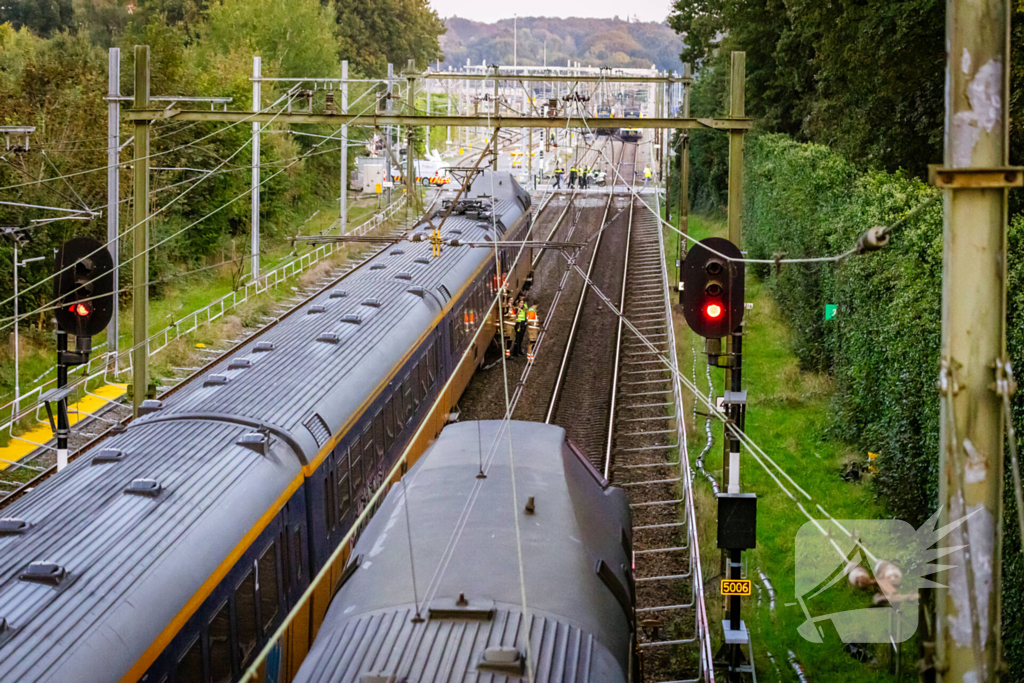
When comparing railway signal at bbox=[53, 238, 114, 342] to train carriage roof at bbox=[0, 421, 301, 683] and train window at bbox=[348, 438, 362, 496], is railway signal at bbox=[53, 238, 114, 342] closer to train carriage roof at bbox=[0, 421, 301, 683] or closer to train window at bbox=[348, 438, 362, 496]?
train carriage roof at bbox=[0, 421, 301, 683]

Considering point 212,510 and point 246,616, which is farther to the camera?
point 246,616

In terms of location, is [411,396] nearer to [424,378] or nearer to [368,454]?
[424,378]

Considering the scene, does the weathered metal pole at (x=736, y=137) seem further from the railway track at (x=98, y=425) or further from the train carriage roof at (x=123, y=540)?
the railway track at (x=98, y=425)

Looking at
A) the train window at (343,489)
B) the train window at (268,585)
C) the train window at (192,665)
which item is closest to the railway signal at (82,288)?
the train window at (343,489)

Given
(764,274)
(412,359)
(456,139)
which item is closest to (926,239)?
(412,359)

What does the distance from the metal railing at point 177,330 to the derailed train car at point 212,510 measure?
3220mm

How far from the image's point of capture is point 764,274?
1329 inches

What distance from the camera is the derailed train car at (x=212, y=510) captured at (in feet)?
22.5

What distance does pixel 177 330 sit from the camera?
83.7ft

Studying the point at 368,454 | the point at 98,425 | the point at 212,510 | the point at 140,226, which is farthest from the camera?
the point at 98,425

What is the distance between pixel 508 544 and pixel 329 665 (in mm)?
1934

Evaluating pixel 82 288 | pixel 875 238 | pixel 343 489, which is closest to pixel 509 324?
pixel 82 288

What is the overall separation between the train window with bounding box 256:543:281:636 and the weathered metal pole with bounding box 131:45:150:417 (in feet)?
18.0

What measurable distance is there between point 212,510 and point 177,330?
58.7 feet
